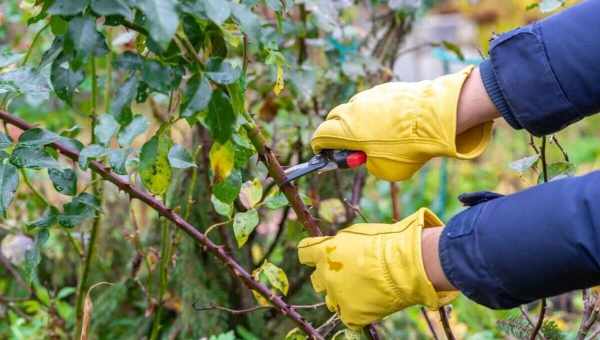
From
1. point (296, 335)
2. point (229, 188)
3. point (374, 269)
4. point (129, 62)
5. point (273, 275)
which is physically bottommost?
point (296, 335)

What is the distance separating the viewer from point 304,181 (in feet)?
7.14

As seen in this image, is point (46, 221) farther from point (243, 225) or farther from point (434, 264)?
point (434, 264)

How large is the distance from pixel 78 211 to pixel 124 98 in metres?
0.40

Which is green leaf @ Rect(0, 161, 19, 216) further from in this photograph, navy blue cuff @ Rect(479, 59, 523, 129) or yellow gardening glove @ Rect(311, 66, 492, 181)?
navy blue cuff @ Rect(479, 59, 523, 129)

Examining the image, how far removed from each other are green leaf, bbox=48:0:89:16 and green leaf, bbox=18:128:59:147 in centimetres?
34

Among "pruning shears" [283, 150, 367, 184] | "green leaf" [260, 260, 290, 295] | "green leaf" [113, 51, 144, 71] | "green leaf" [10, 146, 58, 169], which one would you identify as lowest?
"green leaf" [260, 260, 290, 295]

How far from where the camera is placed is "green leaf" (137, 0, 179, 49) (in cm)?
85

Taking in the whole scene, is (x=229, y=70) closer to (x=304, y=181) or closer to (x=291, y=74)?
(x=291, y=74)

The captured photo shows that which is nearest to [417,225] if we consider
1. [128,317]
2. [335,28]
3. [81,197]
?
[81,197]

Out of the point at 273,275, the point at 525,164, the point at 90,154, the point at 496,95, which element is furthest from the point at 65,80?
the point at 525,164

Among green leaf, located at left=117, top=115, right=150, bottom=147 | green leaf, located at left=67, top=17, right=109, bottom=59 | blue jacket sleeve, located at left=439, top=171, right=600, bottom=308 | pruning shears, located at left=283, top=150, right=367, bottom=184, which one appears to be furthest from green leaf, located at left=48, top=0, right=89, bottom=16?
blue jacket sleeve, located at left=439, top=171, right=600, bottom=308

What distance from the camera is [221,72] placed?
1.03m

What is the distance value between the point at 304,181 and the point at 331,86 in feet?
0.83

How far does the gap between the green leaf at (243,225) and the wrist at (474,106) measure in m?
0.35
